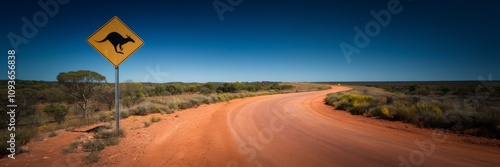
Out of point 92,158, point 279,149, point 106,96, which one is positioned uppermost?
point 106,96

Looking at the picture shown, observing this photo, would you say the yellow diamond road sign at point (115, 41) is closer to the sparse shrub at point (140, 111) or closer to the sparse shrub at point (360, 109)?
the sparse shrub at point (140, 111)

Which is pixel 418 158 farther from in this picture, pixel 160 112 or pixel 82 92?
pixel 82 92

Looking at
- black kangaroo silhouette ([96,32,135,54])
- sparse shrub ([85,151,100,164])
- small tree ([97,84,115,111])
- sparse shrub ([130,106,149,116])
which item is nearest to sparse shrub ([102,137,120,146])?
sparse shrub ([85,151,100,164])

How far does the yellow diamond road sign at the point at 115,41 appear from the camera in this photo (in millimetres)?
5688

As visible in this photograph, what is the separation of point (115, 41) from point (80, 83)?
75.0ft

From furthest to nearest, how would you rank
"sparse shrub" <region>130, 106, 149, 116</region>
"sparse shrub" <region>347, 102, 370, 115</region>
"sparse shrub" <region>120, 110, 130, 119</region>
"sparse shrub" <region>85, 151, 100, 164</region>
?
1. "sparse shrub" <region>347, 102, 370, 115</region>
2. "sparse shrub" <region>130, 106, 149, 116</region>
3. "sparse shrub" <region>120, 110, 130, 119</region>
4. "sparse shrub" <region>85, 151, 100, 164</region>

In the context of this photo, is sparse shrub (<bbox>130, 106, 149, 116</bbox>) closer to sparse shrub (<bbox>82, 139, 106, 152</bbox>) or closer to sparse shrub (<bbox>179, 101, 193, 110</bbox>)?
sparse shrub (<bbox>179, 101, 193, 110</bbox>)

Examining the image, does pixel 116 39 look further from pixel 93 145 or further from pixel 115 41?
pixel 93 145

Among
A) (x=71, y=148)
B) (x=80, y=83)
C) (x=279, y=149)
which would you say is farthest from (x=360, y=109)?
(x=80, y=83)

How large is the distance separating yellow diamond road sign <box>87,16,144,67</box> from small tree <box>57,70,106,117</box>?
2176cm

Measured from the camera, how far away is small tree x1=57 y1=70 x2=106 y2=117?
23184mm

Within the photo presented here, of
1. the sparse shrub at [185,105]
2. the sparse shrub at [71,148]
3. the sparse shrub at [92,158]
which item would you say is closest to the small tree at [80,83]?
the sparse shrub at [185,105]

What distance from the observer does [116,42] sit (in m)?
5.86

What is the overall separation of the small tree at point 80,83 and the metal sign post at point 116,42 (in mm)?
21745
